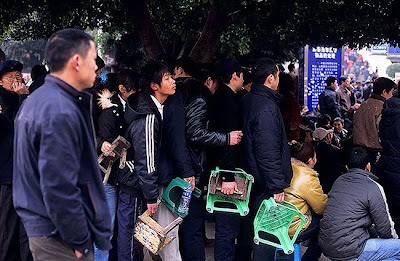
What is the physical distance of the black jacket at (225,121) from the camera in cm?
462

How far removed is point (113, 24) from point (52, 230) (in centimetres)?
716

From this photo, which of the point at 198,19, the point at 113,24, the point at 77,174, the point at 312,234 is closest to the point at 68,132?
the point at 77,174

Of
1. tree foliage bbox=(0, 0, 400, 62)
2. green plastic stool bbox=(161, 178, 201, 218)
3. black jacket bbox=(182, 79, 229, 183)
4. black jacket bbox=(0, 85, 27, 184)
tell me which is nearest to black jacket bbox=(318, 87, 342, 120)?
tree foliage bbox=(0, 0, 400, 62)

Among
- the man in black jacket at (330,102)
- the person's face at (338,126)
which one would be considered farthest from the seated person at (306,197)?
the man in black jacket at (330,102)

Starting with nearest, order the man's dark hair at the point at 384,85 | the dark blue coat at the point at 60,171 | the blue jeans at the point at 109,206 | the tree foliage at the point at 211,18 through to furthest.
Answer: the dark blue coat at the point at 60,171
the blue jeans at the point at 109,206
the man's dark hair at the point at 384,85
the tree foliage at the point at 211,18

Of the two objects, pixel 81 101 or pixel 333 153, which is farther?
pixel 333 153

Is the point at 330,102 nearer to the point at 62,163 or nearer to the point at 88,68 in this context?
the point at 88,68

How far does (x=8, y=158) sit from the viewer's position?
427cm

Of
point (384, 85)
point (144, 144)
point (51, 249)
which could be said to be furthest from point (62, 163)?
point (384, 85)

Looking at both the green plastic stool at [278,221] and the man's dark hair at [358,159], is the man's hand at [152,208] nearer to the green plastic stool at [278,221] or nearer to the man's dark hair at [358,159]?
the green plastic stool at [278,221]

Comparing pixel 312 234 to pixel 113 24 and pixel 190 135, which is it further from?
pixel 113 24

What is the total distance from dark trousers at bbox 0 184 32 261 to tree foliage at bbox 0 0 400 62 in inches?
106

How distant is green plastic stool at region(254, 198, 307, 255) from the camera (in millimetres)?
4301

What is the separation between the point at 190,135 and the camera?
454 centimetres
